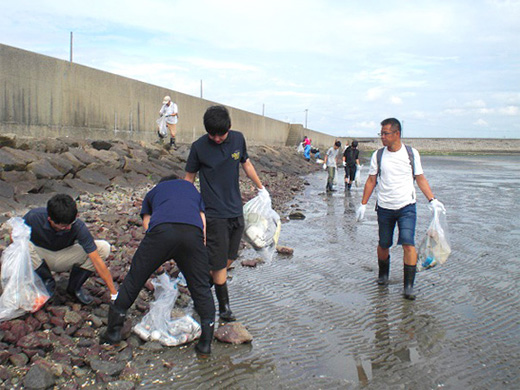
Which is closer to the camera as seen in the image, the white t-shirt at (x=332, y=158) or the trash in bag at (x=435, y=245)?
the trash in bag at (x=435, y=245)

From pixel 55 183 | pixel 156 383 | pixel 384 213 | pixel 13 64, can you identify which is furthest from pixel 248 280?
pixel 13 64

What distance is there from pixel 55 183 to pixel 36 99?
3571mm

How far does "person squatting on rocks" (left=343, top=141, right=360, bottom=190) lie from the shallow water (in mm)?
6779

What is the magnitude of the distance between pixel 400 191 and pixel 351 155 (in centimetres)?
936

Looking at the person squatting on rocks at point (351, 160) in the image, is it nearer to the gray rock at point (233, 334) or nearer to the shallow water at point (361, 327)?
the shallow water at point (361, 327)

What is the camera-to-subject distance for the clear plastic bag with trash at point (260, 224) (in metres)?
4.69

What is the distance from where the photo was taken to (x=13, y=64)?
10664 mm

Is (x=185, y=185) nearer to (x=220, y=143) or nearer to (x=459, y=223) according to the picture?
(x=220, y=143)

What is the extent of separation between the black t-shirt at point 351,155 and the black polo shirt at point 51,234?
11.0m

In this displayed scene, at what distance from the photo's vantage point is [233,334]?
3.99m

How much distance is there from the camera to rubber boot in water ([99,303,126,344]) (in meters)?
3.72

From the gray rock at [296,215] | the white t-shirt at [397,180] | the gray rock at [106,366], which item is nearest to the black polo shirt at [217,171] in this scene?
the gray rock at [106,366]

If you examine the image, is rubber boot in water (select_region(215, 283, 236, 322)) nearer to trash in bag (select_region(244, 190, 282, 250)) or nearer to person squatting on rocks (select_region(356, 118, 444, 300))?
trash in bag (select_region(244, 190, 282, 250))

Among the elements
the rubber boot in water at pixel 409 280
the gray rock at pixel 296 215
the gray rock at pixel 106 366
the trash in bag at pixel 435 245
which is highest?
the trash in bag at pixel 435 245
